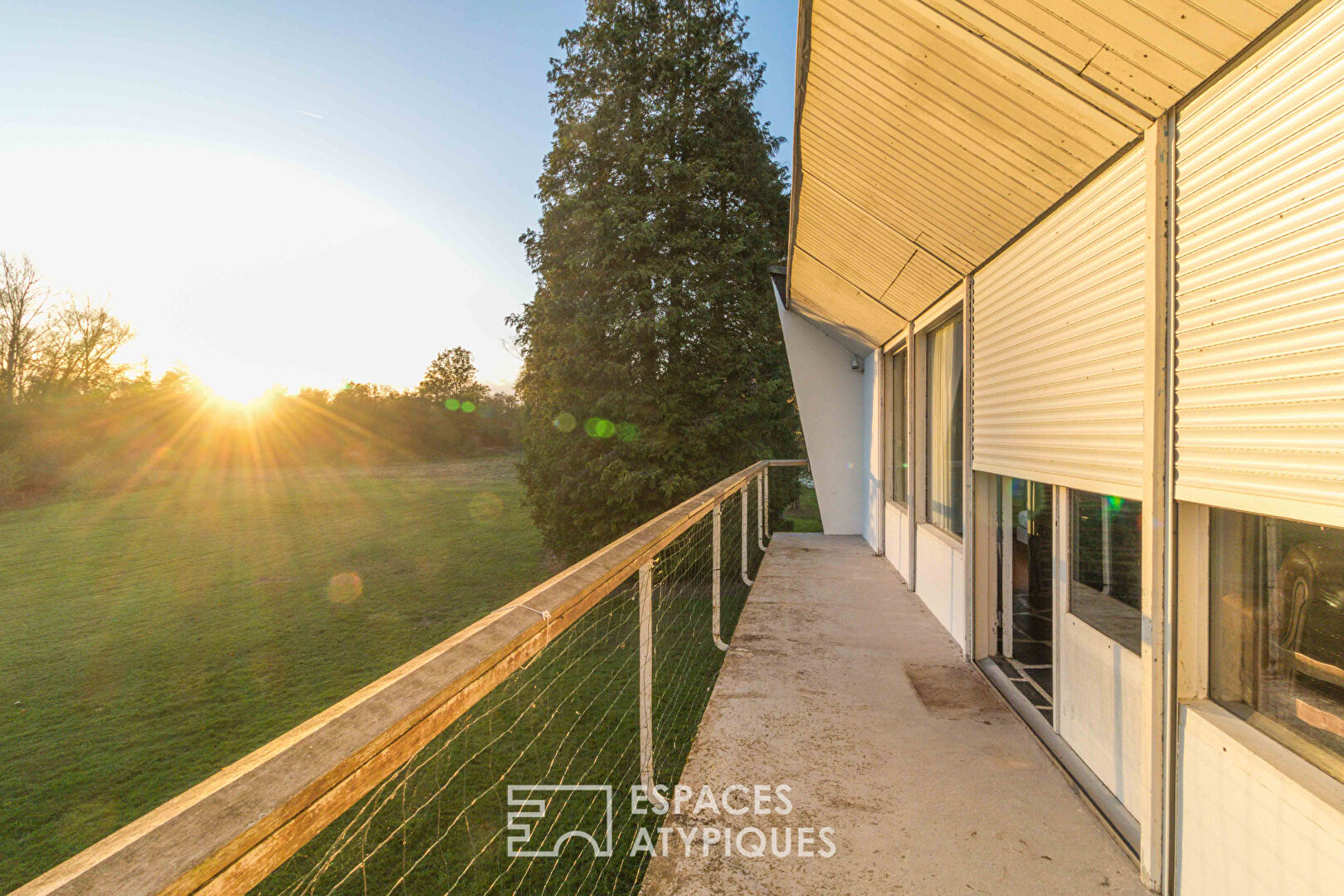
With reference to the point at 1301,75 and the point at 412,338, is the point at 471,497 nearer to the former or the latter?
the point at 412,338

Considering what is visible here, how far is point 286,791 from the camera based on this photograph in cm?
62

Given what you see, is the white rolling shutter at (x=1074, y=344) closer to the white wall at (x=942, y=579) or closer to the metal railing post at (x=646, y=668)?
the white wall at (x=942, y=579)

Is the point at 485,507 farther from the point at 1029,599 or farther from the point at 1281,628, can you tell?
the point at 1281,628

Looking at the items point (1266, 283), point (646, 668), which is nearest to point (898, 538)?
point (646, 668)

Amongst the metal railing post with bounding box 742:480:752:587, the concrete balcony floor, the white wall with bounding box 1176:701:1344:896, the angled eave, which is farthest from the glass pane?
the metal railing post with bounding box 742:480:752:587

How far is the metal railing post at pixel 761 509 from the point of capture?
809 centimetres

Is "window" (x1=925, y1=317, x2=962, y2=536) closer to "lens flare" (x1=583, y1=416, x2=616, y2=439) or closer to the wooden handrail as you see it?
the wooden handrail

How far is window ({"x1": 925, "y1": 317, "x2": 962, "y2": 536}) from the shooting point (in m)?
4.31

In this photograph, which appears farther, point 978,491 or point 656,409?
point 656,409

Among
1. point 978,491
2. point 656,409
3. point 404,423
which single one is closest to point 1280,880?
point 978,491

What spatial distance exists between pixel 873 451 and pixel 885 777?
5282 mm

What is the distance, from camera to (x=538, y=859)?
3545 mm

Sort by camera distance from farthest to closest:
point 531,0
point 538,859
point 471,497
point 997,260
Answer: point 471,497 → point 531,0 → point 538,859 → point 997,260

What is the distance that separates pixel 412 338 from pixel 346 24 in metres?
20.6
